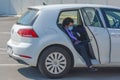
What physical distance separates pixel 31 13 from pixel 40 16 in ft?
1.27

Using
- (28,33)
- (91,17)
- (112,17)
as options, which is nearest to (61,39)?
(28,33)

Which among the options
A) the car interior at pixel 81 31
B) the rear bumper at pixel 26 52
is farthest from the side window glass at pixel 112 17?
the rear bumper at pixel 26 52

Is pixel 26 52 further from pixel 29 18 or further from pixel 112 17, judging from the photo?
pixel 112 17

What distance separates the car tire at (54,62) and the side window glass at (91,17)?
0.84 m

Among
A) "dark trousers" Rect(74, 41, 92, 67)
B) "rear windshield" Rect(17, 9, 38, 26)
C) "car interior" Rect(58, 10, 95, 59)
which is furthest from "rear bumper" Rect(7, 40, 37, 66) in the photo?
"dark trousers" Rect(74, 41, 92, 67)

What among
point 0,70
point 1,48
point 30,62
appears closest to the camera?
point 30,62

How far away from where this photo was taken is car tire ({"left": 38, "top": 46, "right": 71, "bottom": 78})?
8172mm

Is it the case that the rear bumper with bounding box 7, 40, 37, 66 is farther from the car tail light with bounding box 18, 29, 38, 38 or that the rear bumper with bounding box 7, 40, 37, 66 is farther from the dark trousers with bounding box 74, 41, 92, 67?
the dark trousers with bounding box 74, 41, 92, 67

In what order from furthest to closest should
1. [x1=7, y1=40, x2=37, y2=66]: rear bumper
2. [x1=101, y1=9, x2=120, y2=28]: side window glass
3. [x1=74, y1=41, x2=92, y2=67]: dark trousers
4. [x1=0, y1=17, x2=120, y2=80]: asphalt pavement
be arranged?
1. [x1=101, y1=9, x2=120, y2=28]: side window glass
2. [x1=0, y1=17, x2=120, y2=80]: asphalt pavement
3. [x1=74, y1=41, x2=92, y2=67]: dark trousers
4. [x1=7, y1=40, x2=37, y2=66]: rear bumper

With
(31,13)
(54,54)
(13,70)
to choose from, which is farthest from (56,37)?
(13,70)

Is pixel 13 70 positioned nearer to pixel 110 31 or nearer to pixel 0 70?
pixel 0 70

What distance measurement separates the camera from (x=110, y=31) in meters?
8.41

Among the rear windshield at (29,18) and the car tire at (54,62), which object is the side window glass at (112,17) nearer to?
the car tire at (54,62)

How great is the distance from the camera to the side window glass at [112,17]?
8539 millimetres
